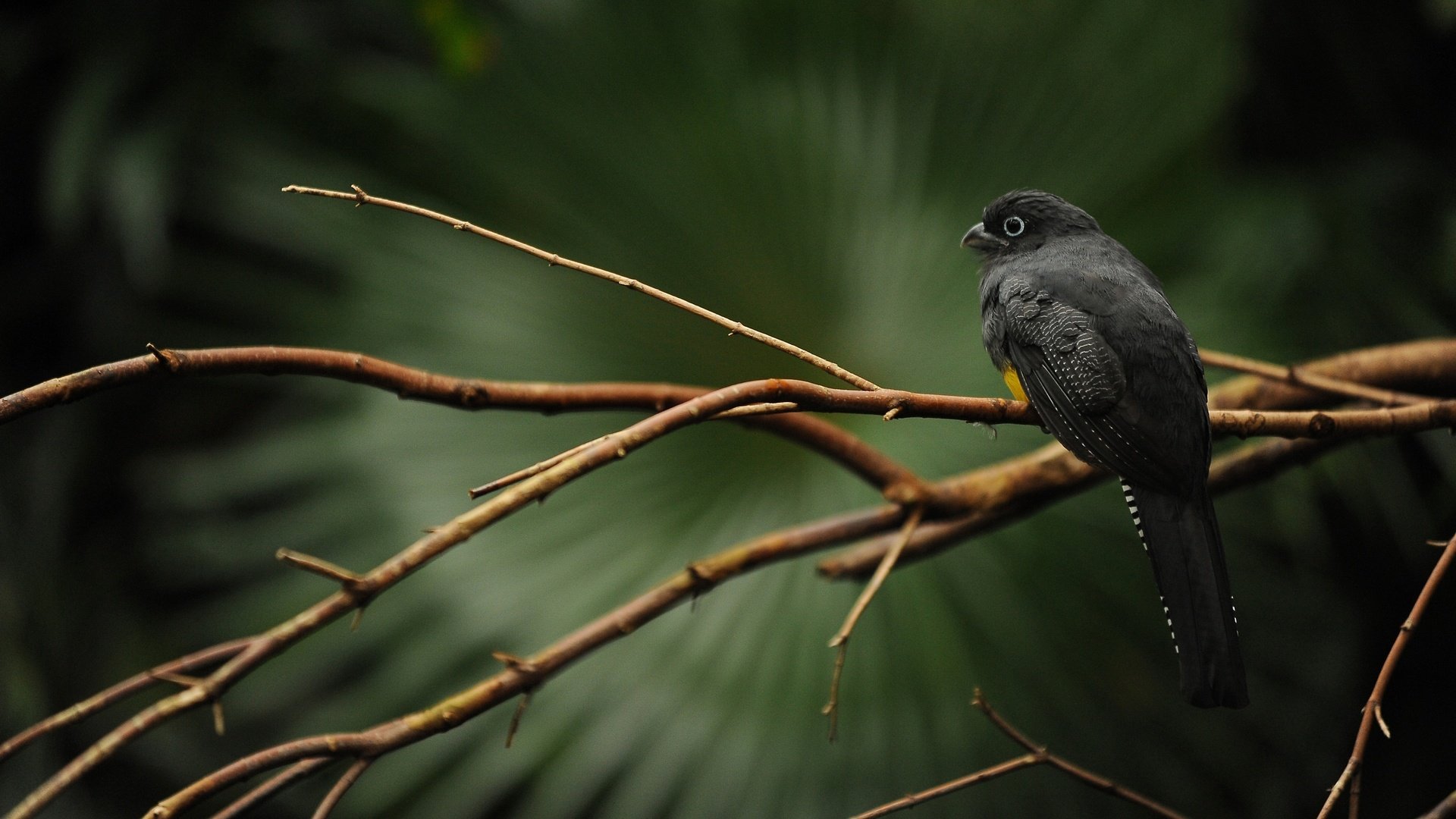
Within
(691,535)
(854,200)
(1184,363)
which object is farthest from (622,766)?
(1184,363)

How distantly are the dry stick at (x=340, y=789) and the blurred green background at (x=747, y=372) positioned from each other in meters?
1.61

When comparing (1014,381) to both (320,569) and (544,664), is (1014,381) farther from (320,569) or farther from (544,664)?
(320,569)

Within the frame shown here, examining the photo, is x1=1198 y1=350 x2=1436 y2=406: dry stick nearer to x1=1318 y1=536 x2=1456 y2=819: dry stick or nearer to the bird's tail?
the bird's tail

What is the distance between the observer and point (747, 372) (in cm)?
302

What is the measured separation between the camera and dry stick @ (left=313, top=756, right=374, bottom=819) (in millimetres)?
1110

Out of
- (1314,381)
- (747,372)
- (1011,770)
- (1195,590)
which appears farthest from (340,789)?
(747,372)

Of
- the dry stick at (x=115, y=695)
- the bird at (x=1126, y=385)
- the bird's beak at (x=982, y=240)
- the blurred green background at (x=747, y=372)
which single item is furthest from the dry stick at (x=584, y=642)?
the blurred green background at (x=747, y=372)

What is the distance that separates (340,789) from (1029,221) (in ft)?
4.45

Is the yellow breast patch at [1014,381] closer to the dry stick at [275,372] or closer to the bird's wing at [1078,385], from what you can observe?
the bird's wing at [1078,385]

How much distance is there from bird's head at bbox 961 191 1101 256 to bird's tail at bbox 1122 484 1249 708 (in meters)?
0.54

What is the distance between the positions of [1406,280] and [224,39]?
148 inches

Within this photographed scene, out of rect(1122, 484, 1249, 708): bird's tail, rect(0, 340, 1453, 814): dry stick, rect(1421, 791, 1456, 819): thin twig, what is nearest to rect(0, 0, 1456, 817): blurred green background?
rect(0, 340, 1453, 814): dry stick

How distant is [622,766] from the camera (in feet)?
9.38

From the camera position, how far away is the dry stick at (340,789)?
1110 mm
